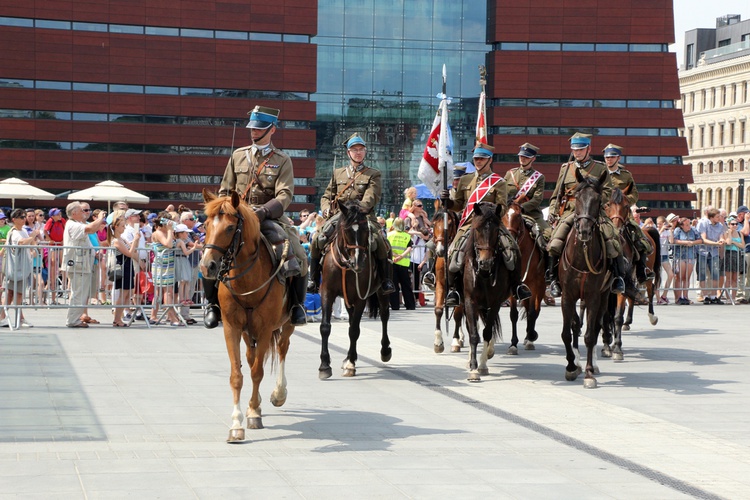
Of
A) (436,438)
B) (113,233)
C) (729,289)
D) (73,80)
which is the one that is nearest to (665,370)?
(436,438)

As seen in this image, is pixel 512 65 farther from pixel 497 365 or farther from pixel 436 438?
pixel 436 438

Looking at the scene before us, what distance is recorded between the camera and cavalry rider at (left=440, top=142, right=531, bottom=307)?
13.6 meters

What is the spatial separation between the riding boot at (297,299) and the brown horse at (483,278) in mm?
3210

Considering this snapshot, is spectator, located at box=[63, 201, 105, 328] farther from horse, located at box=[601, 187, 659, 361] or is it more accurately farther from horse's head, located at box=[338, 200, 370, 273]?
horse, located at box=[601, 187, 659, 361]

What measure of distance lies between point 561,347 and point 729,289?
12033mm

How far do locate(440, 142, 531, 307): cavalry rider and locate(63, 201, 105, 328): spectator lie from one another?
25.7 feet

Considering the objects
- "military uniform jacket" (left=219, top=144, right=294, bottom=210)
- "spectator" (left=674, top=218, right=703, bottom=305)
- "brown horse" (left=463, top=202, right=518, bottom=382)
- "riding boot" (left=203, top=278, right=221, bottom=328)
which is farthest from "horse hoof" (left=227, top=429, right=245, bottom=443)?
"spectator" (left=674, top=218, right=703, bottom=305)

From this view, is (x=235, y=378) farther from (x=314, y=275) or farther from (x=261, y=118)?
(x=314, y=275)

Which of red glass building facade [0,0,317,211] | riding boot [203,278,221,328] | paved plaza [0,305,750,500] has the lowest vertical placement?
paved plaza [0,305,750,500]

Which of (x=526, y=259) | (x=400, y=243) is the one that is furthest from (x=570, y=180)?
(x=400, y=243)

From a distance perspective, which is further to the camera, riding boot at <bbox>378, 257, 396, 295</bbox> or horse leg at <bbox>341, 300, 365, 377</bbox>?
riding boot at <bbox>378, 257, 396, 295</bbox>

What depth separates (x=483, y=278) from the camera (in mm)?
13406

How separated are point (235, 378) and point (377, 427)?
55.5 inches

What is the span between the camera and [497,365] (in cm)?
1497
